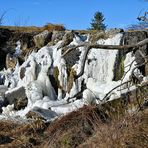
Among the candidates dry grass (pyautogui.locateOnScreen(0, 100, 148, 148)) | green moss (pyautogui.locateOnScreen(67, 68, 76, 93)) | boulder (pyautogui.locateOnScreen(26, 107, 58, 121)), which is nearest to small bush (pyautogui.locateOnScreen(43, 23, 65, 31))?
green moss (pyautogui.locateOnScreen(67, 68, 76, 93))

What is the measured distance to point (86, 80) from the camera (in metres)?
20.3

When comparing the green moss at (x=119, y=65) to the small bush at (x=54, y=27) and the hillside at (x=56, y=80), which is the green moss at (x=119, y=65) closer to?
the hillside at (x=56, y=80)

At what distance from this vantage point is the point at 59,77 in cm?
2141

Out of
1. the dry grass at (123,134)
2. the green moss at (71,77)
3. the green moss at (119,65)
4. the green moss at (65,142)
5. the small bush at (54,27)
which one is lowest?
the green moss at (65,142)

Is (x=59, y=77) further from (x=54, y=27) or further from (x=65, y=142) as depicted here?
(x=65, y=142)

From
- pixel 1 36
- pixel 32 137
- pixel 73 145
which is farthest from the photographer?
pixel 1 36

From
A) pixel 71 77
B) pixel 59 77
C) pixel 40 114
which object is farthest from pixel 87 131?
A: pixel 59 77

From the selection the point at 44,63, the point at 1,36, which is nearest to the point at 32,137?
the point at 44,63

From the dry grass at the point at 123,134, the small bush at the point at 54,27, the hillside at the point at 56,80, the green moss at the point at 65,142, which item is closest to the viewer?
the dry grass at the point at 123,134

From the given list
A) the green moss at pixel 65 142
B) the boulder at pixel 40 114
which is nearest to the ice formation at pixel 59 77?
the boulder at pixel 40 114

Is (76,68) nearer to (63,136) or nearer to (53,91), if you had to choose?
(53,91)

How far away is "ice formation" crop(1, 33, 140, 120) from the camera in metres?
19.2

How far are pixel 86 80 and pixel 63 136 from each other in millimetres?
10002

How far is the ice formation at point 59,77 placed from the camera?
63.0ft
